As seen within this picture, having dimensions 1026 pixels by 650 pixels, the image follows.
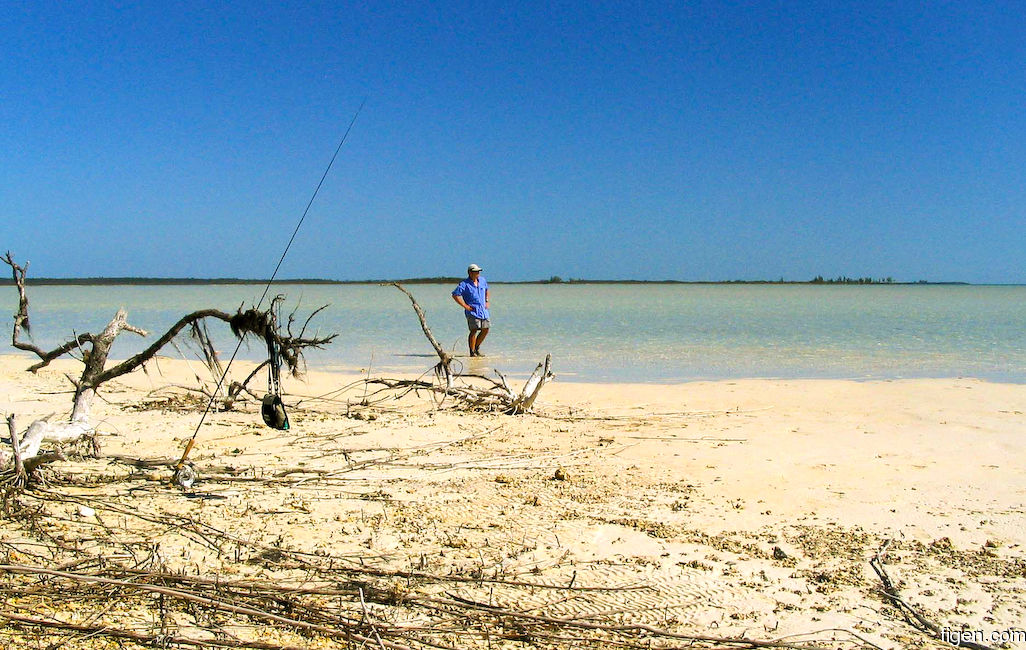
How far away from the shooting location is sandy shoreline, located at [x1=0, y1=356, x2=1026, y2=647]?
318 centimetres

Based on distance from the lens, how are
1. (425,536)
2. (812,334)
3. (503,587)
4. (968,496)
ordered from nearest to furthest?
1. (503,587)
2. (425,536)
3. (968,496)
4. (812,334)

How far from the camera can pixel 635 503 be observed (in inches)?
178

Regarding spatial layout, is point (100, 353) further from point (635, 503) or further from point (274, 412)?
point (635, 503)

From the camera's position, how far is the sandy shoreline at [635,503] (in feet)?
10.4

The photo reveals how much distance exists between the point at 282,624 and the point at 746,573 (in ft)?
6.53

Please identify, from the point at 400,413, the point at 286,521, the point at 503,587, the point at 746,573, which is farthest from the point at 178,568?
the point at 400,413

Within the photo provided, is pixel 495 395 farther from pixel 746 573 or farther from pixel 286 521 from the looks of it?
pixel 746 573

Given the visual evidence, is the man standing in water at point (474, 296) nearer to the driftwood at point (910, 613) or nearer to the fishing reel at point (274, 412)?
the fishing reel at point (274, 412)

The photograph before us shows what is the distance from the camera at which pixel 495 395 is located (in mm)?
7773

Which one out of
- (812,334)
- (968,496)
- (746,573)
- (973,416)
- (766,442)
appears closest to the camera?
(746,573)

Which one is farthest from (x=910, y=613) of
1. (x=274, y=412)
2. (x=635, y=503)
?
(x=274, y=412)

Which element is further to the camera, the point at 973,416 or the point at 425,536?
the point at 973,416

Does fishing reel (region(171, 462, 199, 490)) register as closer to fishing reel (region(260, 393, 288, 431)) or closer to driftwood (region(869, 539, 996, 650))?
fishing reel (region(260, 393, 288, 431))

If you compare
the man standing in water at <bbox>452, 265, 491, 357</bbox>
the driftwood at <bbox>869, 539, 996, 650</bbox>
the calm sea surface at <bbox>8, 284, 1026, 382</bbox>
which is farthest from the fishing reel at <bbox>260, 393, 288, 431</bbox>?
the man standing in water at <bbox>452, 265, 491, 357</bbox>
